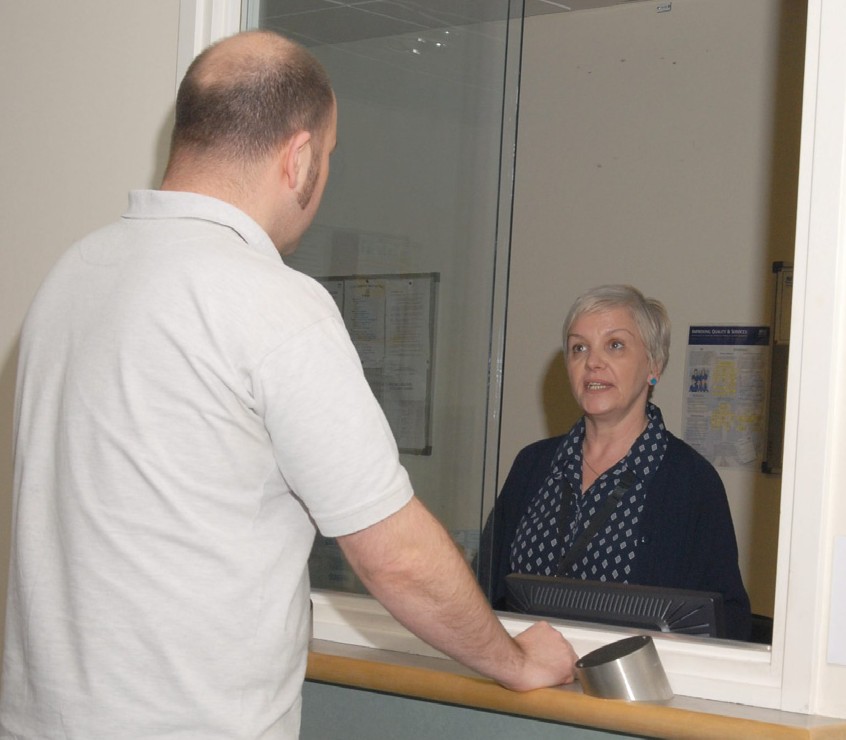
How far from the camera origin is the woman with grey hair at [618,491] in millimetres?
2211

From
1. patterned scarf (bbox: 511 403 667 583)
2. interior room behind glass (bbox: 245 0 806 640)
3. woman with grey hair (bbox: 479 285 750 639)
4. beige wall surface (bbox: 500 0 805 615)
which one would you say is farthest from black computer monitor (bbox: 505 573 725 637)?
beige wall surface (bbox: 500 0 805 615)

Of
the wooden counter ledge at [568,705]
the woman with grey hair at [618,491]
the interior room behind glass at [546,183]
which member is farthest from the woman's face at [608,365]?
the wooden counter ledge at [568,705]

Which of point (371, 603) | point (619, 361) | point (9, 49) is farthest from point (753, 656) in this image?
point (9, 49)

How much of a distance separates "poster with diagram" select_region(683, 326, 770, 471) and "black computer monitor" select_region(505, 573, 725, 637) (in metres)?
1.98

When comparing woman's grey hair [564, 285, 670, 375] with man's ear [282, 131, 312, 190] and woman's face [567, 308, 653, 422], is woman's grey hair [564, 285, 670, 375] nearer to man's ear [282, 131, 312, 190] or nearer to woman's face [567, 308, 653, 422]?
woman's face [567, 308, 653, 422]

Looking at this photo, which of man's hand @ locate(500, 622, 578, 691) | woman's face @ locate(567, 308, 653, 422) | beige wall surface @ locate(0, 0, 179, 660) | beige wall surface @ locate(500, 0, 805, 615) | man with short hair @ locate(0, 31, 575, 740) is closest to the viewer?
man with short hair @ locate(0, 31, 575, 740)

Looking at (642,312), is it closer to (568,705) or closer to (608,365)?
(608,365)

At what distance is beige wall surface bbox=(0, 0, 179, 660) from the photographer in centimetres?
198

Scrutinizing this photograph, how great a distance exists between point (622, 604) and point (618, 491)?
2.46ft

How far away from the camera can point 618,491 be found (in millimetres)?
2314

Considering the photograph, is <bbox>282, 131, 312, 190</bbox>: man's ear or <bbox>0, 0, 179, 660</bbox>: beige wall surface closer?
<bbox>282, 131, 312, 190</bbox>: man's ear

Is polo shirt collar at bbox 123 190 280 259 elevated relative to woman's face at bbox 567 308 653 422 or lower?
elevated

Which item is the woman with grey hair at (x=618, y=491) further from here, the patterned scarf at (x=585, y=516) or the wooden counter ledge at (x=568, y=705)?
the wooden counter ledge at (x=568, y=705)

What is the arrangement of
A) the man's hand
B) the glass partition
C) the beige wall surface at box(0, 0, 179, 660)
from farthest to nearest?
the beige wall surface at box(0, 0, 179, 660) < the glass partition < the man's hand
